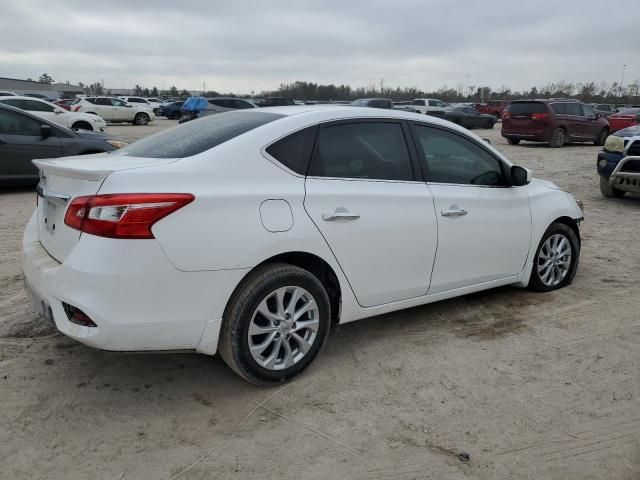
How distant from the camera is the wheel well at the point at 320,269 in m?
3.18

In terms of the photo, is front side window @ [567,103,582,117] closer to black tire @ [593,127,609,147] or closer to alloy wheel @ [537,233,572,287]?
black tire @ [593,127,609,147]

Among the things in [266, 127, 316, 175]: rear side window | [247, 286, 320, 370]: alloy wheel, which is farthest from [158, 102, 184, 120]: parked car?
[247, 286, 320, 370]: alloy wheel

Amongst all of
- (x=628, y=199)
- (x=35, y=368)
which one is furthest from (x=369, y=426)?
(x=628, y=199)

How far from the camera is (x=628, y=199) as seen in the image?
9719 millimetres

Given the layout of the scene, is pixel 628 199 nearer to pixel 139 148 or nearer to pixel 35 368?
pixel 139 148

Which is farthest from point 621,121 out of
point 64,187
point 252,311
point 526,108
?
point 64,187

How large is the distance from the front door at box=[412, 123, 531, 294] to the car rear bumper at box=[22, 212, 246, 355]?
1.64 meters

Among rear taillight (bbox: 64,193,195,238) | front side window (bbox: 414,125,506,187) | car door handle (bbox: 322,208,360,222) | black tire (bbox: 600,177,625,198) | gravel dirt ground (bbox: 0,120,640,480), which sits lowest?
gravel dirt ground (bbox: 0,120,640,480)

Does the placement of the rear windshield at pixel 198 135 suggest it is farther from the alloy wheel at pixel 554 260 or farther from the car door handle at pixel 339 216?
the alloy wheel at pixel 554 260

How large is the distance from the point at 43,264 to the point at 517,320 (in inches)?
132

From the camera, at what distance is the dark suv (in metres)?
18.7

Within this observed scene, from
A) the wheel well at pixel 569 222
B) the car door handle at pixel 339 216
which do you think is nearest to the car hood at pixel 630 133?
the wheel well at pixel 569 222

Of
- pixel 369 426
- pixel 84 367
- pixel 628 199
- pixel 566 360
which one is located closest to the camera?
pixel 369 426

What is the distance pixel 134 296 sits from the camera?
2645 mm
